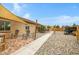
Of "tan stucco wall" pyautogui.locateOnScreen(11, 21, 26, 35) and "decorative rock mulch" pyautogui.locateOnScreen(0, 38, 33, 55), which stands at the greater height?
→ "tan stucco wall" pyautogui.locateOnScreen(11, 21, 26, 35)

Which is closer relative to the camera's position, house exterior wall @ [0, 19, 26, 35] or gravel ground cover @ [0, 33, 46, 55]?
gravel ground cover @ [0, 33, 46, 55]

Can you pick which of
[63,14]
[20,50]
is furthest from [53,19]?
[20,50]

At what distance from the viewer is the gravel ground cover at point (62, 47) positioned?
246 inches

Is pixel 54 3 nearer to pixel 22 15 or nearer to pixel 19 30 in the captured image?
pixel 22 15

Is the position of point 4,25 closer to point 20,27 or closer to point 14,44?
point 14,44

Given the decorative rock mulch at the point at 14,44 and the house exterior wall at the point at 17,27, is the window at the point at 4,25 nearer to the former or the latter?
the house exterior wall at the point at 17,27

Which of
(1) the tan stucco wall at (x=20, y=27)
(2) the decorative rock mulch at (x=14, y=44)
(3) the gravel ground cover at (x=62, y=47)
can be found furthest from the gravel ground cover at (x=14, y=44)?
(3) the gravel ground cover at (x=62, y=47)

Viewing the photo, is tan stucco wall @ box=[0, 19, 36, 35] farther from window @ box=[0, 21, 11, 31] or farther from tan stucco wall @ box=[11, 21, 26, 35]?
window @ box=[0, 21, 11, 31]

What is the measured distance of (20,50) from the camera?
20.6 ft

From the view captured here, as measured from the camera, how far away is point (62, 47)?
22.0ft

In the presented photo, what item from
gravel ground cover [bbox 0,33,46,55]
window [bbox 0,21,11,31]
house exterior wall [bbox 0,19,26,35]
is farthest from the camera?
house exterior wall [bbox 0,19,26,35]

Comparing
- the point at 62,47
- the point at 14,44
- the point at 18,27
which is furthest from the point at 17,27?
the point at 62,47

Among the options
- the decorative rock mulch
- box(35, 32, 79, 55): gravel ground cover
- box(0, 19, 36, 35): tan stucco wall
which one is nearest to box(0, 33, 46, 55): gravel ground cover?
the decorative rock mulch

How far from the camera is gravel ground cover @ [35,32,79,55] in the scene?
625 cm
